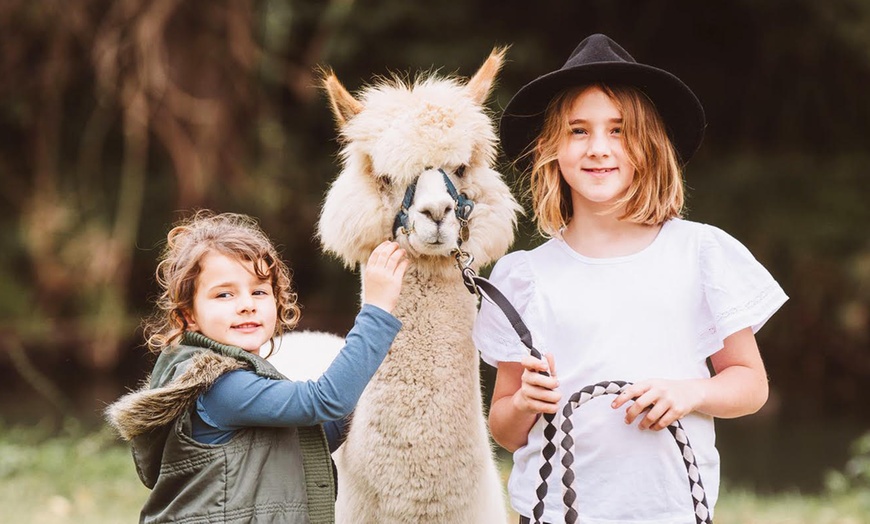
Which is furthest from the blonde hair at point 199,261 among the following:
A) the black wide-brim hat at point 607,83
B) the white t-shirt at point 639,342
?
the black wide-brim hat at point 607,83

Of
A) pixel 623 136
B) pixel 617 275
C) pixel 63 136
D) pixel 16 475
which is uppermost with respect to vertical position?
pixel 63 136

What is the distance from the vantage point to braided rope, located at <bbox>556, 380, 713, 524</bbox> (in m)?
1.98

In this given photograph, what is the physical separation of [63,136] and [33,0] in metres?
2.67

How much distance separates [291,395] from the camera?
2088 mm

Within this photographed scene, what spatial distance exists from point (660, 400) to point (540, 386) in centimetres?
25

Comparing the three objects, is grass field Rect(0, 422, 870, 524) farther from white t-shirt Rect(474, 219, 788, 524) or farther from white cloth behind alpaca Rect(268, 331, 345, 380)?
white t-shirt Rect(474, 219, 788, 524)

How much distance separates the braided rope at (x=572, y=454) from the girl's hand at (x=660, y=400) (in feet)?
0.10

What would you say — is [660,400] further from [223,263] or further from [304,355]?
[304,355]

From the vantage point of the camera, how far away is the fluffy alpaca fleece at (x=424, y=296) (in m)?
2.37

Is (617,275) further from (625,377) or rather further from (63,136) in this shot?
(63,136)

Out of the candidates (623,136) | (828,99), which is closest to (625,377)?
(623,136)

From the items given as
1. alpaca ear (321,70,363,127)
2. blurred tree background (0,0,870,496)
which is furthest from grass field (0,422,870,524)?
blurred tree background (0,0,870,496)

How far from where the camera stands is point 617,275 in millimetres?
2219

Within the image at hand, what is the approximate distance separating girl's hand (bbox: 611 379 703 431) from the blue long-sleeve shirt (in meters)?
0.54
